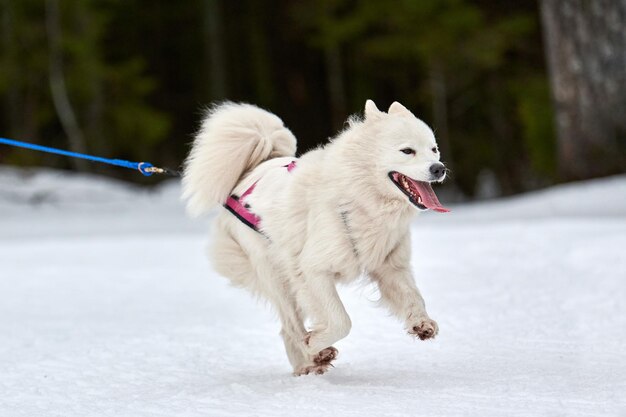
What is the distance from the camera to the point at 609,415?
3.71 meters

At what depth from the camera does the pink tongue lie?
4211mm

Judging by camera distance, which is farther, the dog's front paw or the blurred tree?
the blurred tree

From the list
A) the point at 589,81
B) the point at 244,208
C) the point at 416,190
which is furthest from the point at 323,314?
the point at 589,81

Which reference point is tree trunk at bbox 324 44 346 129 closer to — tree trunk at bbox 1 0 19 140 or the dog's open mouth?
tree trunk at bbox 1 0 19 140

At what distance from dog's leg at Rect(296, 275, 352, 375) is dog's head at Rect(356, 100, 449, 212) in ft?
1.72

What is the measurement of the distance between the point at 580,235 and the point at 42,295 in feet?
15.2

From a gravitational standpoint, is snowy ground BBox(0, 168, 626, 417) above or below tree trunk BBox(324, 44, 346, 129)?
above

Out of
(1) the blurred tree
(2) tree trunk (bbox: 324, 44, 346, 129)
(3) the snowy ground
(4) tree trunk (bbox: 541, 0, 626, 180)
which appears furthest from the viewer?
(2) tree trunk (bbox: 324, 44, 346, 129)

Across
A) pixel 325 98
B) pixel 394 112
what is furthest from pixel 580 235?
pixel 325 98

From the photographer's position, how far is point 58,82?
812 inches

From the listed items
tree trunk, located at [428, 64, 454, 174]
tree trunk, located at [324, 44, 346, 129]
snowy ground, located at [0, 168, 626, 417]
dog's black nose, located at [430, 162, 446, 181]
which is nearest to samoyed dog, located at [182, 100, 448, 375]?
dog's black nose, located at [430, 162, 446, 181]

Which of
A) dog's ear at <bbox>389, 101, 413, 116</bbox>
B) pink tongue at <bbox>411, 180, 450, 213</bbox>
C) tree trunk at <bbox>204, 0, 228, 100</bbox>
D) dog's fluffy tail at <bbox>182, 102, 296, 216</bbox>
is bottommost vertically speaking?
tree trunk at <bbox>204, 0, 228, 100</bbox>

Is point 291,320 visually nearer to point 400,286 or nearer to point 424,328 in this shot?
point 400,286

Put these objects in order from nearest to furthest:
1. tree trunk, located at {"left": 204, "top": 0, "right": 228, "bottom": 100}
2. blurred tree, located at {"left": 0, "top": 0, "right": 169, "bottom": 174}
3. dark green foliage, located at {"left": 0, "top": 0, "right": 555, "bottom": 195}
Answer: dark green foliage, located at {"left": 0, "top": 0, "right": 555, "bottom": 195}
blurred tree, located at {"left": 0, "top": 0, "right": 169, "bottom": 174}
tree trunk, located at {"left": 204, "top": 0, "right": 228, "bottom": 100}
